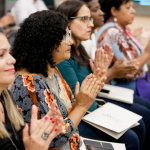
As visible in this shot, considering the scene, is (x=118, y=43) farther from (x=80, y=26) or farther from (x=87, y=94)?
(x=87, y=94)

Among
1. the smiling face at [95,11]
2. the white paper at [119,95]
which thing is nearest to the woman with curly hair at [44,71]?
the white paper at [119,95]

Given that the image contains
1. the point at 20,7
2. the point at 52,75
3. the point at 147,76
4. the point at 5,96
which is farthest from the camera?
the point at 20,7

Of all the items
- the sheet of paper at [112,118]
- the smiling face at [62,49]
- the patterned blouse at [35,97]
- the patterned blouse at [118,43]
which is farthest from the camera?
the patterned blouse at [118,43]

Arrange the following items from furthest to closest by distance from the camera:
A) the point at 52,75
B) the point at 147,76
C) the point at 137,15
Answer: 1. the point at 137,15
2. the point at 147,76
3. the point at 52,75

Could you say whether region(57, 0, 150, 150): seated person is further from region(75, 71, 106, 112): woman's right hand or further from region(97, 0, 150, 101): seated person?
region(97, 0, 150, 101): seated person

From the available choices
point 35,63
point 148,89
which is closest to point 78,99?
point 35,63

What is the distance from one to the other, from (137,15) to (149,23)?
0.26 meters

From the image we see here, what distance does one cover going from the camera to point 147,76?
204 centimetres

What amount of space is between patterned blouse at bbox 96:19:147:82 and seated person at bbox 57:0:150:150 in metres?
0.40

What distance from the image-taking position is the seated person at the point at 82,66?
1.19m

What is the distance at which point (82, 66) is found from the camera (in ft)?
4.88

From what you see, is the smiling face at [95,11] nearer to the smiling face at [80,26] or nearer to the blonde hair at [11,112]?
the smiling face at [80,26]

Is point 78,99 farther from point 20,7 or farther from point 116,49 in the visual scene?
point 20,7

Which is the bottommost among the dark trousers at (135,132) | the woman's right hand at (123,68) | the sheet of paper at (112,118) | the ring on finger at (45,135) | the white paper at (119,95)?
the dark trousers at (135,132)
